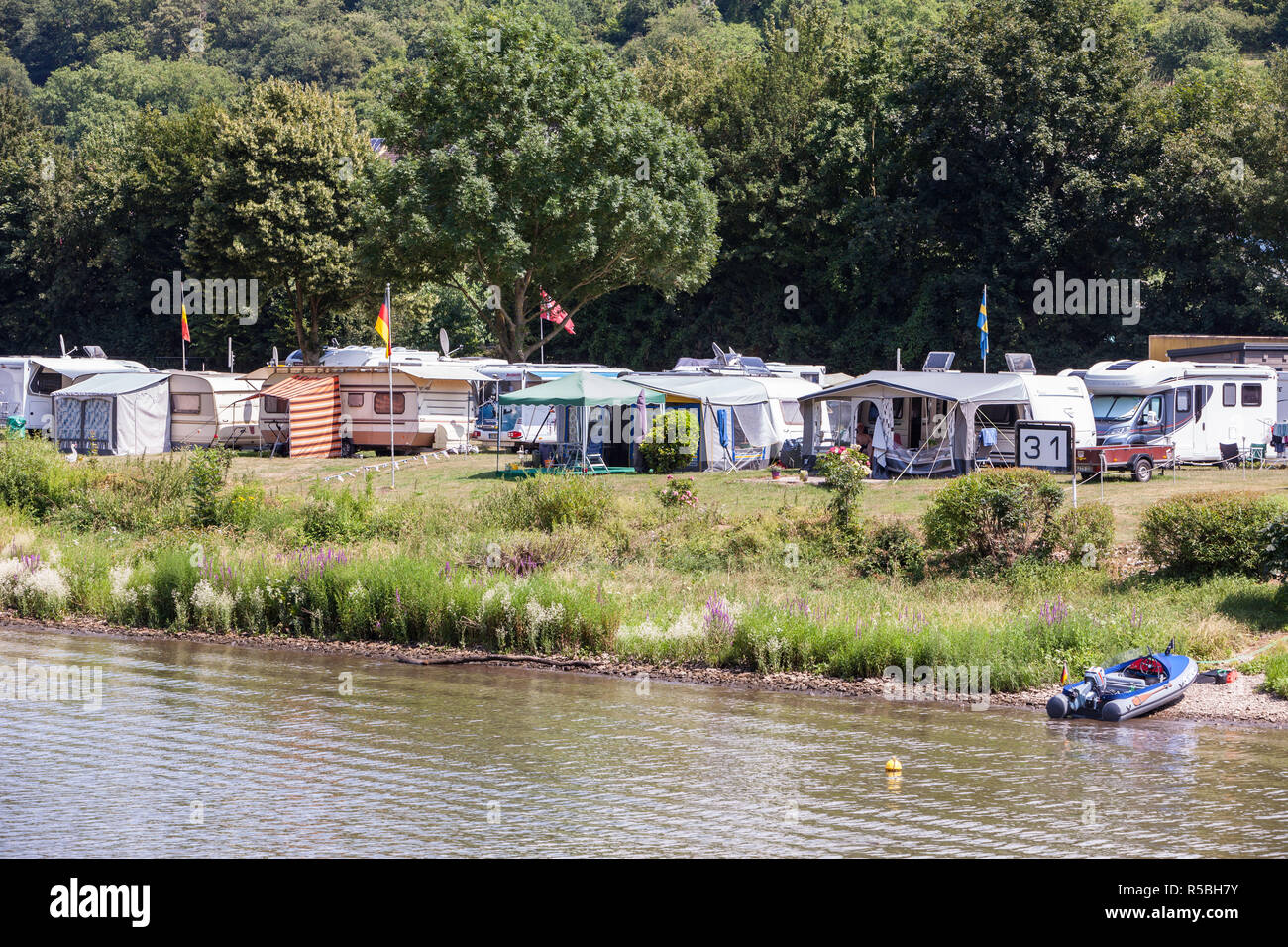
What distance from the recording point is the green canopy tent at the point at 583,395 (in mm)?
33438

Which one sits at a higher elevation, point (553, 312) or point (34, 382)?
point (553, 312)

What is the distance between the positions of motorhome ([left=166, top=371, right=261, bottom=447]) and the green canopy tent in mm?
13139

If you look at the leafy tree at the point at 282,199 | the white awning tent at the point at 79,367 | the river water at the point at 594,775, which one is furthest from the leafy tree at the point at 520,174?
the river water at the point at 594,775

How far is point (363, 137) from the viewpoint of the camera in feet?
184

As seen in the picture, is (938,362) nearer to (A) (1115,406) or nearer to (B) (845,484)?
(A) (1115,406)

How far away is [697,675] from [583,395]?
15665 millimetres

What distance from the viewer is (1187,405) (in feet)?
111

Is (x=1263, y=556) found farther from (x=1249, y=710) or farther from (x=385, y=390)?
(x=385, y=390)

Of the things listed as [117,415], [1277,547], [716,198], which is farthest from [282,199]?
[1277,547]

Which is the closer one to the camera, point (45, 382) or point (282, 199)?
point (45, 382)

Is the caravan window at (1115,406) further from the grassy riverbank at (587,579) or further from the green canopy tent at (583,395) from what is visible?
the green canopy tent at (583,395)
